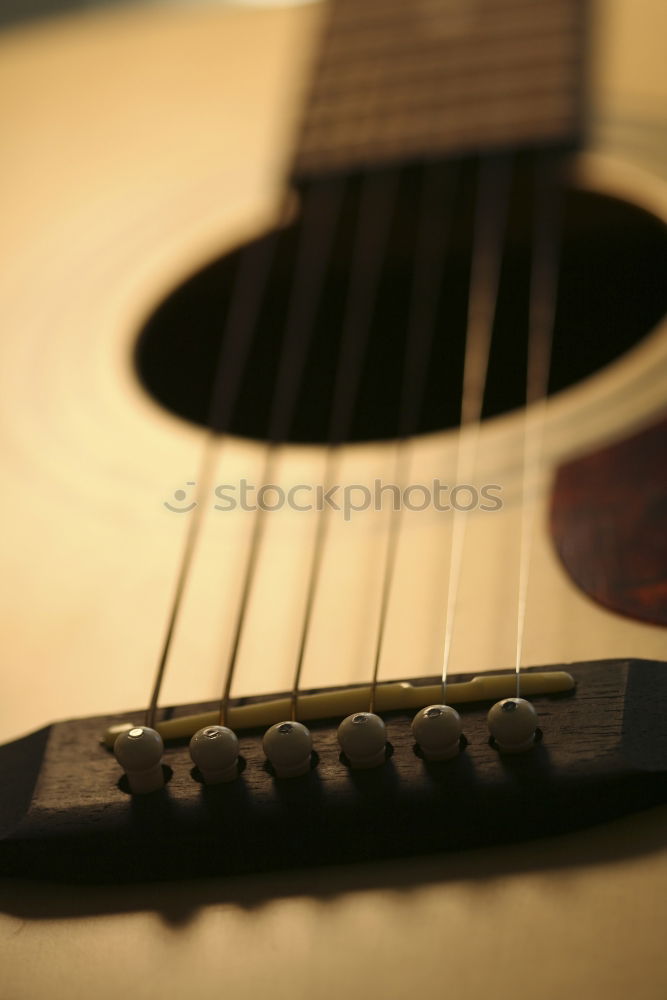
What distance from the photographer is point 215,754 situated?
44 cm

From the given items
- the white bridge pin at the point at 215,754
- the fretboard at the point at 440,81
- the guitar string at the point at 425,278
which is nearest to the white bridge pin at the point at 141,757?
the white bridge pin at the point at 215,754

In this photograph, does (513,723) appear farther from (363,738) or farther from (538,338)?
(538,338)

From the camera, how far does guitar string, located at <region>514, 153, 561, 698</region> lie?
601 millimetres

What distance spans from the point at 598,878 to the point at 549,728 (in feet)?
0.22

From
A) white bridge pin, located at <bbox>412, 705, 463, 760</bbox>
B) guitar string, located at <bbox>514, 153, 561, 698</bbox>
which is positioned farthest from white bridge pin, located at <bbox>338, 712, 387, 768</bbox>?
guitar string, located at <bbox>514, 153, 561, 698</bbox>

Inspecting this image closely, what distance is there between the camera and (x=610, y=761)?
0.43 metres

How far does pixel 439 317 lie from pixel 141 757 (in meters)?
0.62

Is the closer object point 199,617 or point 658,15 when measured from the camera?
point 199,617

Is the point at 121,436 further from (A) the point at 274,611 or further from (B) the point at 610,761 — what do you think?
(B) the point at 610,761

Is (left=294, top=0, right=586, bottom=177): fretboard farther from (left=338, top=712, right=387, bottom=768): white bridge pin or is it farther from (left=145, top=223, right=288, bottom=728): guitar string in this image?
(left=338, top=712, right=387, bottom=768): white bridge pin

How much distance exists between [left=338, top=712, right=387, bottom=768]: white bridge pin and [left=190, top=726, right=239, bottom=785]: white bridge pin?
0.14 ft

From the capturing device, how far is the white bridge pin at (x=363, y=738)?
1.44 ft

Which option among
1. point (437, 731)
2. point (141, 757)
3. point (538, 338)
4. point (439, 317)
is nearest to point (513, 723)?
point (437, 731)

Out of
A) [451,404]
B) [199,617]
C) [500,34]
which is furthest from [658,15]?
[199,617]
